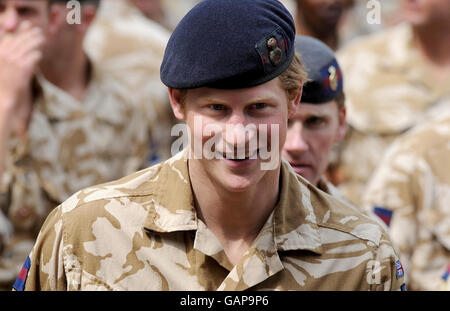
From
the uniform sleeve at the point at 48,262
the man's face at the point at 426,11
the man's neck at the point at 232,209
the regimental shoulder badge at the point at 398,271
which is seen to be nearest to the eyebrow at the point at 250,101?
the man's neck at the point at 232,209

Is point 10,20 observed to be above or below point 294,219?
above

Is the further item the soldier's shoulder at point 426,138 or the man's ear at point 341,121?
the soldier's shoulder at point 426,138

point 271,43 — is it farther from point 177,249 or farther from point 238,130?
point 177,249

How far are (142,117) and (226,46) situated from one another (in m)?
3.22

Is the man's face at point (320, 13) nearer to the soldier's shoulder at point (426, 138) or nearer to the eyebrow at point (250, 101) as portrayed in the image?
the soldier's shoulder at point (426, 138)

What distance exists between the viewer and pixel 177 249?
3000 millimetres

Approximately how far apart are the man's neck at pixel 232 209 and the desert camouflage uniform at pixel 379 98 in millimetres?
2785

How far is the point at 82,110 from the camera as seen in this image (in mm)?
5664

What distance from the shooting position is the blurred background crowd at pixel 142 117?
15.8 feet

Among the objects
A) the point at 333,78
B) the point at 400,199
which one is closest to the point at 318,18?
the point at 400,199

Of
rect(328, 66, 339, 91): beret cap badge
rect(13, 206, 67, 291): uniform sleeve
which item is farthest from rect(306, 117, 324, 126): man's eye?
rect(13, 206, 67, 291): uniform sleeve
